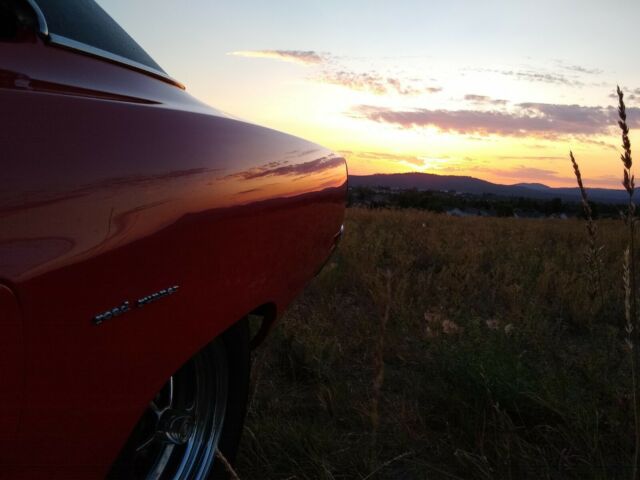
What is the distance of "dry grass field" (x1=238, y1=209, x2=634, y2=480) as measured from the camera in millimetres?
2211

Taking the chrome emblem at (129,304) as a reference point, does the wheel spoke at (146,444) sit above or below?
below

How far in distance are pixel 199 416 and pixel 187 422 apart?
0.22 ft

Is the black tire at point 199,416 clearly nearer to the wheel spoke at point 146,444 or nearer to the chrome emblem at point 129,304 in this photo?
the wheel spoke at point 146,444

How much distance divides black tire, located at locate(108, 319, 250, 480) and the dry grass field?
1.02 feet

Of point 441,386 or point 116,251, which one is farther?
point 441,386

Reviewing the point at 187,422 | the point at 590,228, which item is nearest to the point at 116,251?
the point at 187,422

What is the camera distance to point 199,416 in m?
1.83

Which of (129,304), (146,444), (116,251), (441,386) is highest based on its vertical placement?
(116,251)

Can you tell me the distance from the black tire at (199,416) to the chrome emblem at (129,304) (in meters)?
0.50

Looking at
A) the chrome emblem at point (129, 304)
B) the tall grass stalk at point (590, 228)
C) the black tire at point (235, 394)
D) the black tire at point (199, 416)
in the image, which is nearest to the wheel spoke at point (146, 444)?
the black tire at point (199, 416)

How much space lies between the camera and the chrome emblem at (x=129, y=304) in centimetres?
105

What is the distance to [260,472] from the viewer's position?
220 cm

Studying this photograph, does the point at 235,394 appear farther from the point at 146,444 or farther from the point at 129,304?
the point at 129,304

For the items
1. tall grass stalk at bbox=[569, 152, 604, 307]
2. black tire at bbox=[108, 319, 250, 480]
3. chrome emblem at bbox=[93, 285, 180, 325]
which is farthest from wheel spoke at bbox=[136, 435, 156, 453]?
tall grass stalk at bbox=[569, 152, 604, 307]
